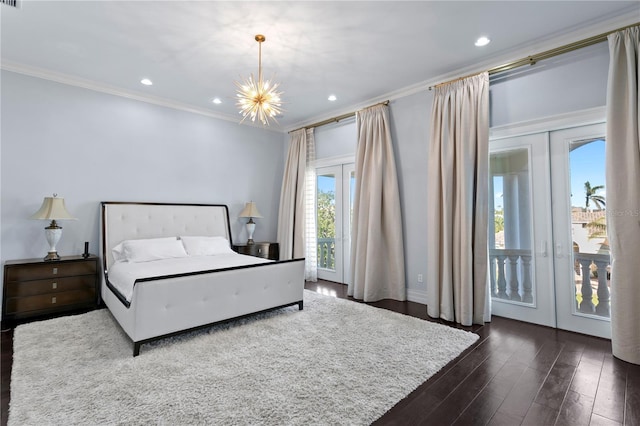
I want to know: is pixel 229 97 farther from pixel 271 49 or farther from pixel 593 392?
pixel 593 392

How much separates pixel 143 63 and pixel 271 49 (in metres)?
1.57

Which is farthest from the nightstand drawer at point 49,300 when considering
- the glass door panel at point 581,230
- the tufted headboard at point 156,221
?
the glass door panel at point 581,230

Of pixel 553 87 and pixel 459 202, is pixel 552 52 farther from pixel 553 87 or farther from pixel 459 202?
pixel 459 202

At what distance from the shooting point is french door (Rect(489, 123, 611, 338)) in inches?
114

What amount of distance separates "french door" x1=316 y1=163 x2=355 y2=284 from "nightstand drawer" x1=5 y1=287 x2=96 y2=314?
11.1 ft

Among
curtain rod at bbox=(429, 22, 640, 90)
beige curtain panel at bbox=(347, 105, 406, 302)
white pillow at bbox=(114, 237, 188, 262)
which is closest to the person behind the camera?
curtain rod at bbox=(429, 22, 640, 90)

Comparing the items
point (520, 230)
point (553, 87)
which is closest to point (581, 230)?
point (520, 230)

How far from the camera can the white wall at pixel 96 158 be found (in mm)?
3475

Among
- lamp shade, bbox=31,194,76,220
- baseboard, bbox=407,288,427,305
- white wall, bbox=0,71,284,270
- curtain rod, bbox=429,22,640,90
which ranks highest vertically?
curtain rod, bbox=429,22,640,90

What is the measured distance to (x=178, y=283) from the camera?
2.63 meters

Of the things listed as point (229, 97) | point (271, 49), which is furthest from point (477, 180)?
point (229, 97)

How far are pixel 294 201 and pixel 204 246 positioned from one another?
180 cm

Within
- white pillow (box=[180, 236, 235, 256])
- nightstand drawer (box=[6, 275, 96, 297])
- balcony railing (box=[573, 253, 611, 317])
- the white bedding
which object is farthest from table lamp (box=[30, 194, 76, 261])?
balcony railing (box=[573, 253, 611, 317])

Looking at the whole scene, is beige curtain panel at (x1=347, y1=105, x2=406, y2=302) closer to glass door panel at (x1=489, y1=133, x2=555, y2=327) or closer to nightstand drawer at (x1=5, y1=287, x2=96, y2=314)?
glass door panel at (x1=489, y1=133, x2=555, y2=327)
